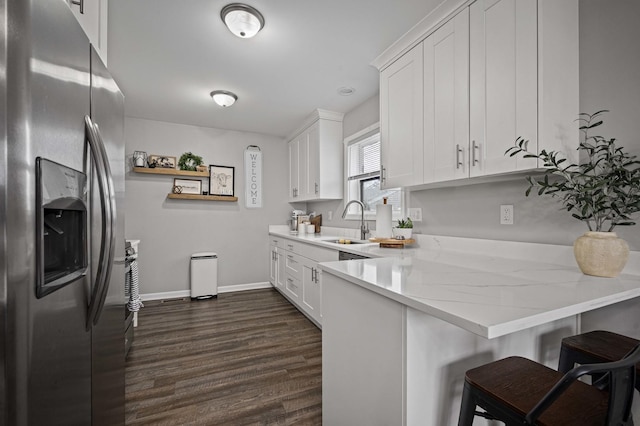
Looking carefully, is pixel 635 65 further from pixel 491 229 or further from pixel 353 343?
pixel 353 343

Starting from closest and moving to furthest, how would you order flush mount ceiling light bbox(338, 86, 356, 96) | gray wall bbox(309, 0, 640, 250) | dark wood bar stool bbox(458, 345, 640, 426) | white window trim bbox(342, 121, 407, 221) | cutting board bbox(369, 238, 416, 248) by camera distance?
dark wood bar stool bbox(458, 345, 640, 426) → gray wall bbox(309, 0, 640, 250) → cutting board bbox(369, 238, 416, 248) → white window trim bbox(342, 121, 407, 221) → flush mount ceiling light bbox(338, 86, 356, 96)

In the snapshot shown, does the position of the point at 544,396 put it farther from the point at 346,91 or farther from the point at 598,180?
the point at 346,91

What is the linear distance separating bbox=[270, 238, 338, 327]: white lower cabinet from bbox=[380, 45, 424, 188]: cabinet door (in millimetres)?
866

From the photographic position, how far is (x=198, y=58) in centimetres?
239

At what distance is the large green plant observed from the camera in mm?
1128

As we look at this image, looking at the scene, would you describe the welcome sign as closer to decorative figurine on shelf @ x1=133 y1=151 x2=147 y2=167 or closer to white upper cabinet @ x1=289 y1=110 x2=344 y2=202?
white upper cabinet @ x1=289 y1=110 x2=344 y2=202

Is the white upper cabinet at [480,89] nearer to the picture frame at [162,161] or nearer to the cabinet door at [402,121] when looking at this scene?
the cabinet door at [402,121]

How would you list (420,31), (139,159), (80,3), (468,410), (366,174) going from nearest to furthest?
(468,410), (80,3), (420,31), (366,174), (139,159)

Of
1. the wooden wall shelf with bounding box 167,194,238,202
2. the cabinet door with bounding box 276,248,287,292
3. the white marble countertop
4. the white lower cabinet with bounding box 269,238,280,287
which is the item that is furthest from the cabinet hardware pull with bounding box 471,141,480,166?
the wooden wall shelf with bounding box 167,194,238,202

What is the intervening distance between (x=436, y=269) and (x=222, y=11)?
2.05 m

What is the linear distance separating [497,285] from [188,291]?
159 inches

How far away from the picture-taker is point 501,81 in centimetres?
148

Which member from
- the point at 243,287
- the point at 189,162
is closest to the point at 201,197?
the point at 189,162

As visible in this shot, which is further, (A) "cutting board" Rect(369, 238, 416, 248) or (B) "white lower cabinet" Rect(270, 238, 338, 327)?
(B) "white lower cabinet" Rect(270, 238, 338, 327)
